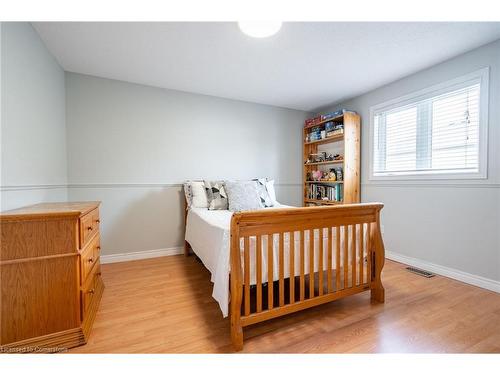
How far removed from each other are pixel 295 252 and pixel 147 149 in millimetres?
2257

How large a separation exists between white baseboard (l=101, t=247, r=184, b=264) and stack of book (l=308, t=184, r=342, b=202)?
2221 millimetres

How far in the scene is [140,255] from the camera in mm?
2768

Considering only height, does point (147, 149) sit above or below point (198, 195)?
above

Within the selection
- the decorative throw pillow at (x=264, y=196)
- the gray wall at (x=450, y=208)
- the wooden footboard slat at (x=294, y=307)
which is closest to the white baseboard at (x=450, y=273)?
the gray wall at (x=450, y=208)

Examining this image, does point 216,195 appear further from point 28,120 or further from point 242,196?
point 28,120

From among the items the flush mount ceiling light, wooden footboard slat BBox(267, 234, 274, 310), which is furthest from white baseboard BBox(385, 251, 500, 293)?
the flush mount ceiling light

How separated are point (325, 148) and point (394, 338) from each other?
281 cm

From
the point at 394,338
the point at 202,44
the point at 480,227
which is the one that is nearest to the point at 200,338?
the point at 394,338

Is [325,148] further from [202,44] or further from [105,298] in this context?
[105,298]

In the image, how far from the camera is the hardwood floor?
49.4 inches

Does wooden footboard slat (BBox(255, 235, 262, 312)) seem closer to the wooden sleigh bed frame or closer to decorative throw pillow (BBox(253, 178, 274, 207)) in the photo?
the wooden sleigh bed frame

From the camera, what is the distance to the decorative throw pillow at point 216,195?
2.60 meters

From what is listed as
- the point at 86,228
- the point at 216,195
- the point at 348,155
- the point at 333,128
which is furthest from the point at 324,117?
the point at 86,228

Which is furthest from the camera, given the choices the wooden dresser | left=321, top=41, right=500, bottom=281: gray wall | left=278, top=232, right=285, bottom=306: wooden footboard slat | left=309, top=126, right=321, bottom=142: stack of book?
left=309, top=126, right=321, bottom=142: stack of book
